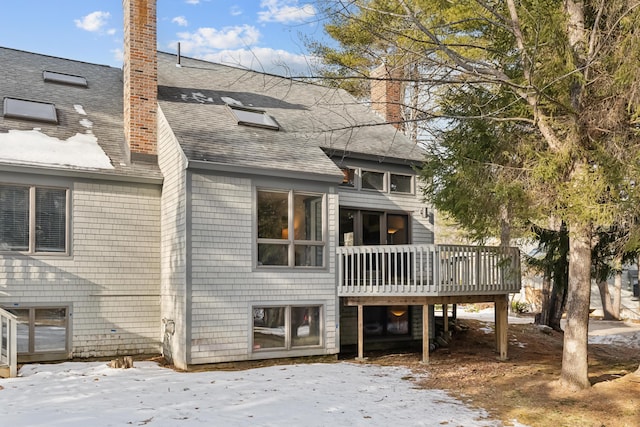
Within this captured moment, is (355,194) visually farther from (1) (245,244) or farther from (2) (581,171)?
(2) (581,171)

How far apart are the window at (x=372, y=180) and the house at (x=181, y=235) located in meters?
0.17

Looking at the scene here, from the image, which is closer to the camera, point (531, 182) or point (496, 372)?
point (531, 182)

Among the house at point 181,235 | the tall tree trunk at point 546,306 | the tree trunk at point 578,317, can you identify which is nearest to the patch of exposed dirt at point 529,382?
the tree trunk at point 578,317

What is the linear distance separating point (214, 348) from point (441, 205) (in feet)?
16.1

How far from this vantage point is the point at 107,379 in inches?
355

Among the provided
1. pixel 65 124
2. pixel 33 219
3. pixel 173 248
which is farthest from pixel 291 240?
pixel 65 124

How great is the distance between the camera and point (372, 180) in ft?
44.4

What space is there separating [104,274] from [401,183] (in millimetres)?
7129

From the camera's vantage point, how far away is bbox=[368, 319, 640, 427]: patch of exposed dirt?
751cm

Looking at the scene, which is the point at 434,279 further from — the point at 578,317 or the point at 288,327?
the point at 288,327

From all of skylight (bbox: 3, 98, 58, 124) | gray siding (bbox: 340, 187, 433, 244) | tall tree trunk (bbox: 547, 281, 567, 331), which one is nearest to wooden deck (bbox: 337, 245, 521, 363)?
gray siding (bbox: 340, 187, 433, 244)

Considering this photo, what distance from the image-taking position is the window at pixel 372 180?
13.4m

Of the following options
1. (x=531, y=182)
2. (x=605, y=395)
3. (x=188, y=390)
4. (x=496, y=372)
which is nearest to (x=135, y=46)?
(x=188, y=390)

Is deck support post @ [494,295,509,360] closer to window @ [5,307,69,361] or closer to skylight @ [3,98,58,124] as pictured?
window @ [5,307,69,361]
